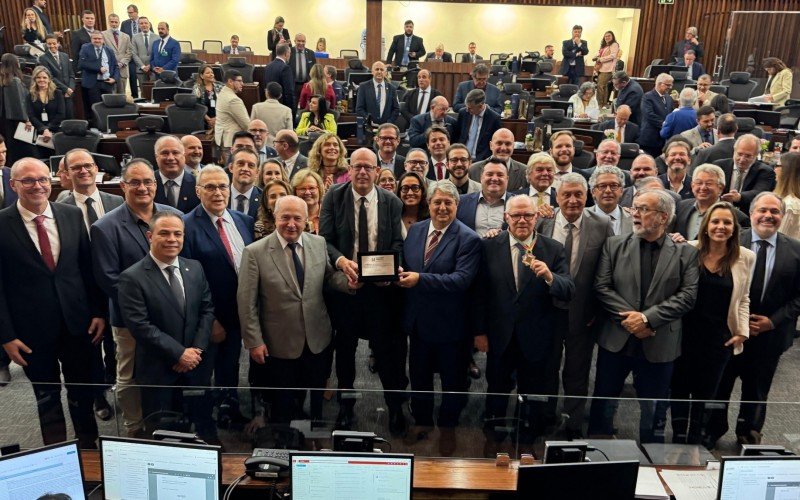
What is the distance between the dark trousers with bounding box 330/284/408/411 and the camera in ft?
12.9

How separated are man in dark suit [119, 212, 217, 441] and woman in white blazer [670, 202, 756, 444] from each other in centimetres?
258

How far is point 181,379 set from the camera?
3.62 meters

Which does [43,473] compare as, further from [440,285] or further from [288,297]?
[440,285]

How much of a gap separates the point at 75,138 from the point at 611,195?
18.5 feet

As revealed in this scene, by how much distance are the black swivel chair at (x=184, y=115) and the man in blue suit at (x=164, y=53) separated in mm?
4415

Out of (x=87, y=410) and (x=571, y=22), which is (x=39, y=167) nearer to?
(x=87, y=410)

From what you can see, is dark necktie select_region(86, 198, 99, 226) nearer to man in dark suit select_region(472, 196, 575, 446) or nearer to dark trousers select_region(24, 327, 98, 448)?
dark trousers select_region(24, 327, 98, 448)

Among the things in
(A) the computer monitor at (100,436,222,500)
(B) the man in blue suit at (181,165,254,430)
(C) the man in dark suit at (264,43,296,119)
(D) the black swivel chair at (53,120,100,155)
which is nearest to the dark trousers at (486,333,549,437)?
(B) the man in blue suit at (181,165,254,430)

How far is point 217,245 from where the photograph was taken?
3732 millimetres

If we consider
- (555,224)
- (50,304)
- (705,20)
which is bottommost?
(50,304)

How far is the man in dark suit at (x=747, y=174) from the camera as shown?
5223 millimetres

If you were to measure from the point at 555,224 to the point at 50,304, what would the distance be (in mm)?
2796

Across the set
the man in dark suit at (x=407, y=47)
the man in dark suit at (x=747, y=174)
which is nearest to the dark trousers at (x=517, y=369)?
the man in dark suit at (x=747, y=174)

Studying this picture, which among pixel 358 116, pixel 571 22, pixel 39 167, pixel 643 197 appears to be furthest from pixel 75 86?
pixel 571 22
